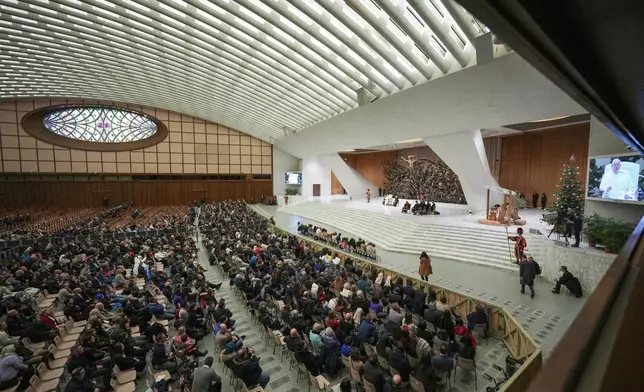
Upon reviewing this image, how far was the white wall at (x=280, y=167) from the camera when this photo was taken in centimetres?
3444

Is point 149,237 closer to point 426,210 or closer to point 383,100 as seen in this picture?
point 383,100

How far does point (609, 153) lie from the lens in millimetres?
9594

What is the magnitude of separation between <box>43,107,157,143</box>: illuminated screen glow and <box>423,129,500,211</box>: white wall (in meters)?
27.8

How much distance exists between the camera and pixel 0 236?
1505cm

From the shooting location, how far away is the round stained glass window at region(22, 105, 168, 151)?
2686 cm

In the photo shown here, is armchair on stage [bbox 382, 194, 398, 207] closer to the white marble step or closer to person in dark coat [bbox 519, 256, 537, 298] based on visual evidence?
the white marble step

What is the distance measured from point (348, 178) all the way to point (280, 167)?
974 centimetres

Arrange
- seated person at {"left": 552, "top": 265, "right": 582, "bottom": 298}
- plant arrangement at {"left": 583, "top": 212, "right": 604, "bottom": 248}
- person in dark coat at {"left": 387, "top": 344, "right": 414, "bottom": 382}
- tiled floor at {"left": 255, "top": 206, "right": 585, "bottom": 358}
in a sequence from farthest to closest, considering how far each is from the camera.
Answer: plant arrangement at {"left": 583, "top": 212, "right": 604, "bottom": 248} < seated person at {"left": 552, "top": 265, "right": 582, "bottom": 298} < tiled floor at {"left": 255, "top": 206, "right": 585, "bottom": 358} < person in dark coat at {"left": 387, "top": 344, "right": 414, "bottom": 382}

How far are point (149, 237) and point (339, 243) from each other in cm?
1001

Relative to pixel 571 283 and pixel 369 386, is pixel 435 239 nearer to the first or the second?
pixel 571 283

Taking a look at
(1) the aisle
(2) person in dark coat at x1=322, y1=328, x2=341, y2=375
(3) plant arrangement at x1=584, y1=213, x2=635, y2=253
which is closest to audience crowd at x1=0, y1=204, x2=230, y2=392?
(1) the aisle

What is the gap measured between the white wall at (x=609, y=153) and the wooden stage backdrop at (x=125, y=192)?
94.2 ft

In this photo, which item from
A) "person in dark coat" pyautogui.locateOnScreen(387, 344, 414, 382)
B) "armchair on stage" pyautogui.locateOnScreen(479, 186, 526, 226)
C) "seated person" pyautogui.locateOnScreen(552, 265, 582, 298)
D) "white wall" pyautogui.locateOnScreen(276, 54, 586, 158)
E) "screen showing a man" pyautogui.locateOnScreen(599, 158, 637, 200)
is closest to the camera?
"person in dark coat" pyautogui.locateOnScreen(387, 344, 414, 382)

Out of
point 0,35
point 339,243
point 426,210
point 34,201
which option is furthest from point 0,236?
point 426,210
